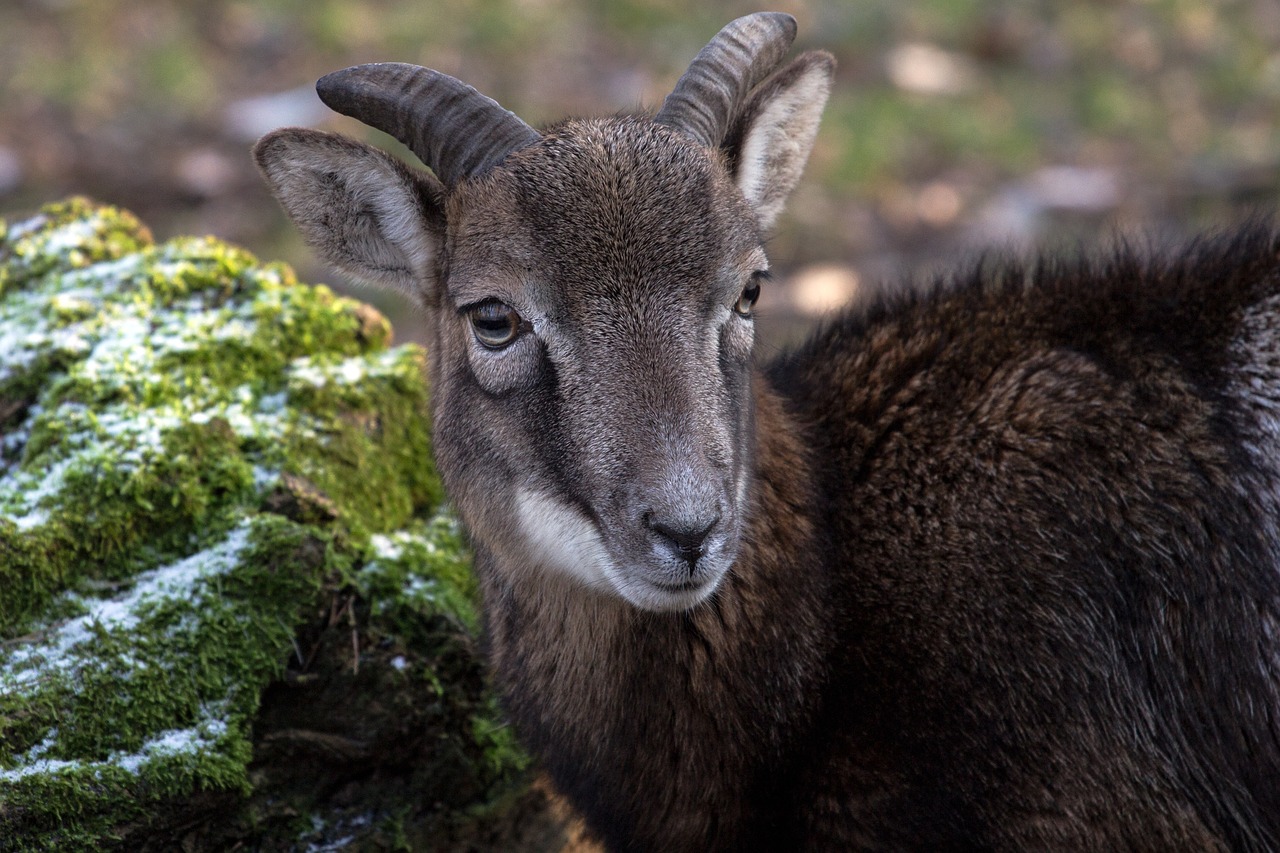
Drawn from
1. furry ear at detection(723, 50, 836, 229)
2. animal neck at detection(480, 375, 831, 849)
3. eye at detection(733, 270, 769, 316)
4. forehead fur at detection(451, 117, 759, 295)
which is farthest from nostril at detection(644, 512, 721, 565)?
furry ear at detection(723, 50, 836, 229)

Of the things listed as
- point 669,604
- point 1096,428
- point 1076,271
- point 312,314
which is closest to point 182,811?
point 669,604

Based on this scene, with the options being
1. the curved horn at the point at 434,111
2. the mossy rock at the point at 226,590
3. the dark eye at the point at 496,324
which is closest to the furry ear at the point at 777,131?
the curved horn at the point at 434,111

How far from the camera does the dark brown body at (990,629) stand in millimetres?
4605

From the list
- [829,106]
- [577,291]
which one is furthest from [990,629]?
[829,106]

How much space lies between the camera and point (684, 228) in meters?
4.62

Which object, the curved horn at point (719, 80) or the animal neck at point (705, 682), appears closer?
the animal neck at point (705, 682)

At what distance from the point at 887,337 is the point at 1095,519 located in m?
1.16

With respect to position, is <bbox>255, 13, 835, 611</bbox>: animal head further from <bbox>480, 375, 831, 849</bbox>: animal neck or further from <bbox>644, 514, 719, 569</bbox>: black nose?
<bbox>480, 375, 831, 849</bbox>: animal neck

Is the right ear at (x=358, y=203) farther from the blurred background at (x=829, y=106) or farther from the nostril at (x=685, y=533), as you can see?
the blurred background at (x=829, y=106)

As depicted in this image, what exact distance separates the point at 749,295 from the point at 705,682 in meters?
1.44

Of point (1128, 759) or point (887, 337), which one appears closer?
point (1128, 759)

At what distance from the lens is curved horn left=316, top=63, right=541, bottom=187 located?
4.83 meters

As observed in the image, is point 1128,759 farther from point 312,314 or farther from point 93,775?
point 312,314

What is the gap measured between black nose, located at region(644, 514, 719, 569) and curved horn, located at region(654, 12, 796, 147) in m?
1.66
